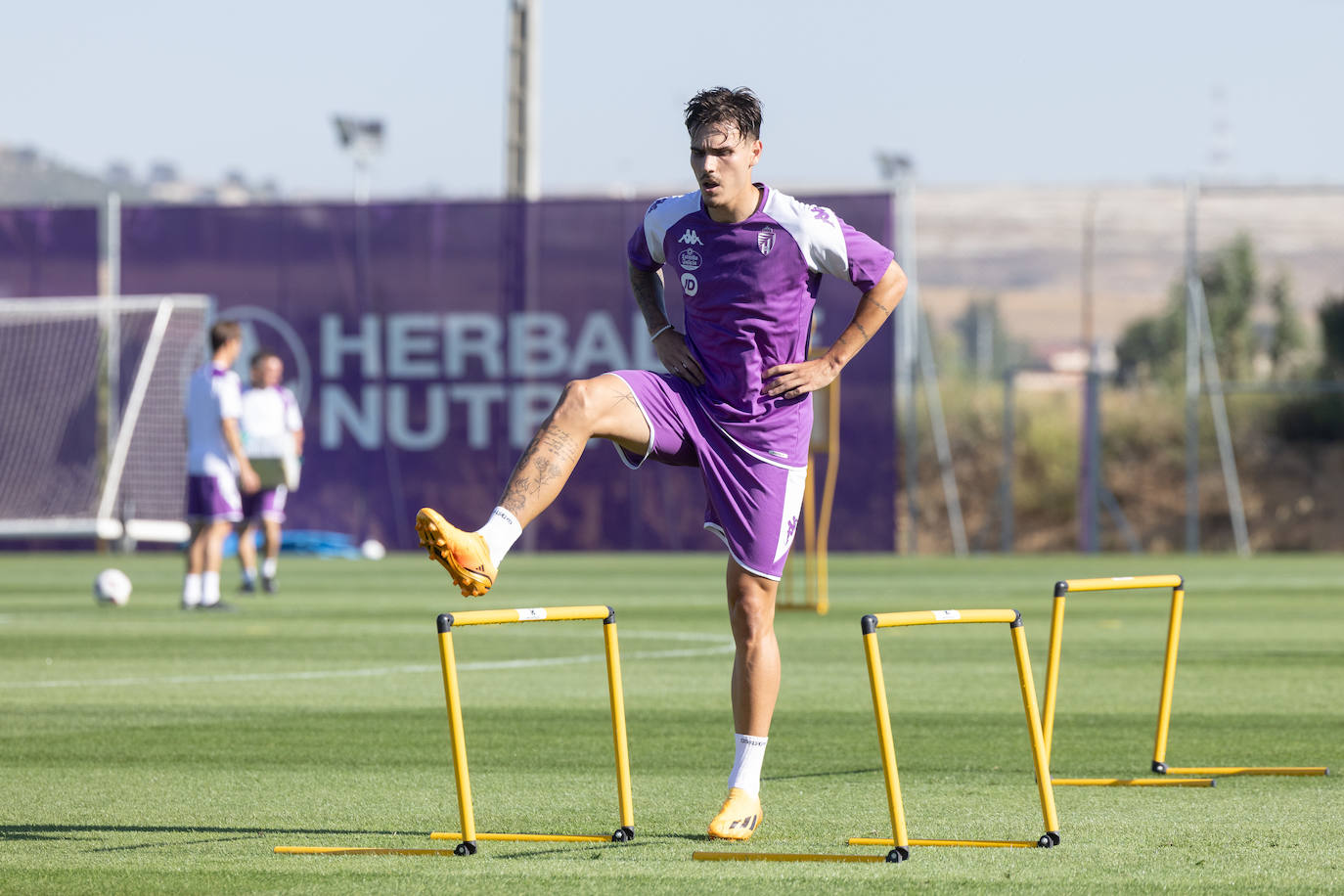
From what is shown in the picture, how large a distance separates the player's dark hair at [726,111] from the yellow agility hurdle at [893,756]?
161 centimetres

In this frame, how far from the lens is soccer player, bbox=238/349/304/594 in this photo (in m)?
18.4

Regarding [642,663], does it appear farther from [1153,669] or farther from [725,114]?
[725,114]

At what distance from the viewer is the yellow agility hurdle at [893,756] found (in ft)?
17.5

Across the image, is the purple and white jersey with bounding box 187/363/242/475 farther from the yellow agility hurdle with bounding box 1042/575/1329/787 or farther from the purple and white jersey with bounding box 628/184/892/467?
the purple and white jersey with bounding box 628/184/892/467

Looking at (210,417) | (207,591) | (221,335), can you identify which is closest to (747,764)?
(221,335)

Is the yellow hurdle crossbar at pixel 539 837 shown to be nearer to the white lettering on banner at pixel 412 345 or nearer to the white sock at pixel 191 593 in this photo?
the white sock at pixel 191 593

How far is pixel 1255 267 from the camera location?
3834cm

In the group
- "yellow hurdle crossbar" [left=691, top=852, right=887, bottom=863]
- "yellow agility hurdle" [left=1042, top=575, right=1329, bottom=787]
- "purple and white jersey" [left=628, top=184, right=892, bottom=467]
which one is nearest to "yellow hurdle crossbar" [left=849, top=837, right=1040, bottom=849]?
"yellow hurdle crossbar" [left=691, top=852, right=887, bottom=863]

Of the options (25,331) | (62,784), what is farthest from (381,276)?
(62,784)

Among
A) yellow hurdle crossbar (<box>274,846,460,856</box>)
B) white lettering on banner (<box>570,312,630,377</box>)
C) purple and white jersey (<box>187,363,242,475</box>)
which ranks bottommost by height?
yellow hurdle crossbar (<box>274,846,460,856</box>)

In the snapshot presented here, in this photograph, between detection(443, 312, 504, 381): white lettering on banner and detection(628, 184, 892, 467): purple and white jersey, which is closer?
detection(628, 184, 892, 467): purple and white jersey

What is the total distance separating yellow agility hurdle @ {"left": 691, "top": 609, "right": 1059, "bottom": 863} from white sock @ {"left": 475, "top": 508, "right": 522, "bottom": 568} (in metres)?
1.03

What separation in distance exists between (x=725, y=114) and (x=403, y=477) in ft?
79.1

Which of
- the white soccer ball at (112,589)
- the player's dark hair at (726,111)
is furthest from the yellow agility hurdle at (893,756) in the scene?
the white soccer ball at (112,589)
